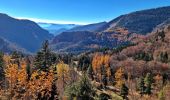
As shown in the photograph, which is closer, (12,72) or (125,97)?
(12,72)

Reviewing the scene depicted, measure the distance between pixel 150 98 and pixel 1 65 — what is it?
6276 centimetres

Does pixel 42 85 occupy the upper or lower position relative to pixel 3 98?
Answer: upper

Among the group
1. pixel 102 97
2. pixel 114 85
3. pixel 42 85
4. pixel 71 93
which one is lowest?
pixel 114 85

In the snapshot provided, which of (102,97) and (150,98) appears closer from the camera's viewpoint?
(102,97)

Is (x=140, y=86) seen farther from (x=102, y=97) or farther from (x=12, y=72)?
(x=12, y=72)

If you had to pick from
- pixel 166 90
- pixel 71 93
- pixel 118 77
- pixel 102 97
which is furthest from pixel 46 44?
pixel 118 77

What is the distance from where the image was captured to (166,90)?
426 ft

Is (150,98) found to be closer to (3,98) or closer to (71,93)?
(71,93)

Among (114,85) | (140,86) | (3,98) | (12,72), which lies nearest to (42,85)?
(12,72)

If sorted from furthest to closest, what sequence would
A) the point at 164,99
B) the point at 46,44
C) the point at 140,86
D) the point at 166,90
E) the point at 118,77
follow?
the point at 118,77 < the point at 140,86 < the point at 166,90 < the point at 164,99 < the point at 46,44

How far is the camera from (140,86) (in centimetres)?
15150

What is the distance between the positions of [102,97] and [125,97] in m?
43.7

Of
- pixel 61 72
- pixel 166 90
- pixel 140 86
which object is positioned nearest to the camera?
pixel 166 90

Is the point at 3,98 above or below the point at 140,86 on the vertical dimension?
above
